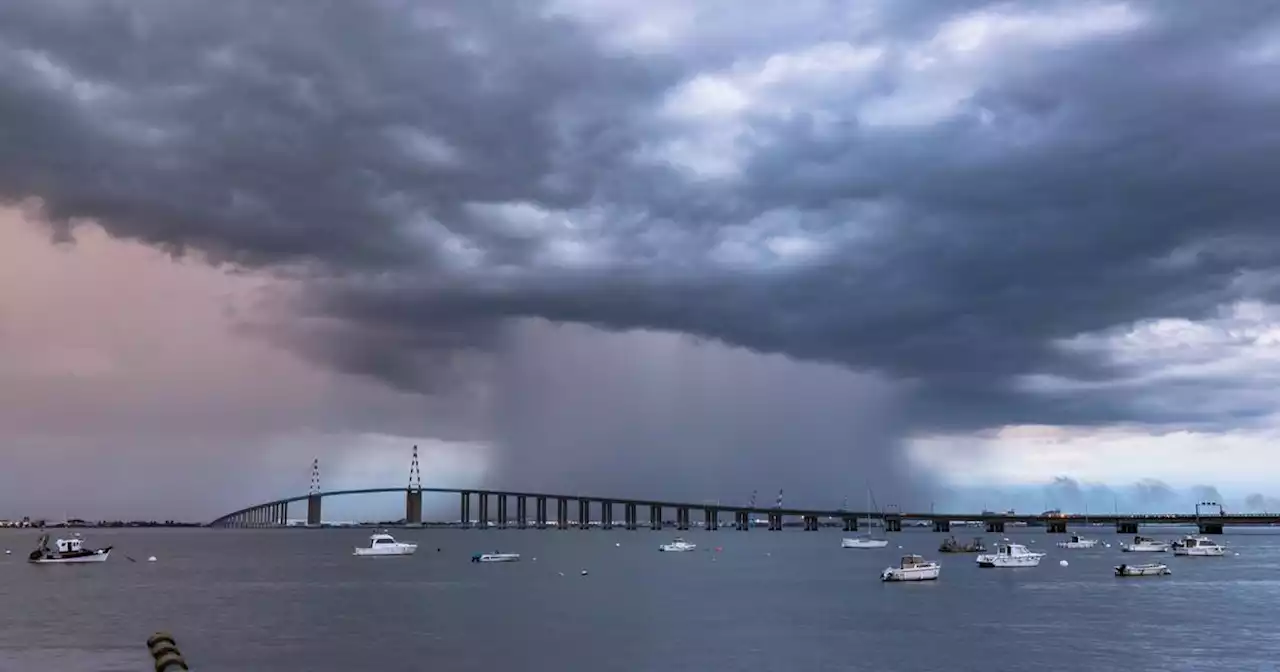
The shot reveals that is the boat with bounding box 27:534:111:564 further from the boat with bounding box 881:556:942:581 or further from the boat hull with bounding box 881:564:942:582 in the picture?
the boat with bounding box 881:556:942:581

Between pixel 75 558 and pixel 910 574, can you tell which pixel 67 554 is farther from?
pixel 910 574

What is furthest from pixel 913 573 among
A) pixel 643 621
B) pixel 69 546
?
pixel 69 546

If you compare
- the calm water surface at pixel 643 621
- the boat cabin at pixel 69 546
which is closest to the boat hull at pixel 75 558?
the boat cabin at pixel 69 546

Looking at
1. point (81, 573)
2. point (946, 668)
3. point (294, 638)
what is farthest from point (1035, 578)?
point (81, 573)

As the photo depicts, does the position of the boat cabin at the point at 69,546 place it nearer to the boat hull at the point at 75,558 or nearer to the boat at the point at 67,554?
the boat at the point at 67,554

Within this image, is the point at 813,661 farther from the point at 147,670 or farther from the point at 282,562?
the point at 282,562

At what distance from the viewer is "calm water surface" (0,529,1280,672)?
6047 cm

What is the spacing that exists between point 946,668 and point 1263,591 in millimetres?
75813

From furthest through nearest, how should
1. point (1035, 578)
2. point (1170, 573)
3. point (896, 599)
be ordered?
point (1170, 573) → point (1035, 578) → point (896, 599)

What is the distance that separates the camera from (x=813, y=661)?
60.3 metres

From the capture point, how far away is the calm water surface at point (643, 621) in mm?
60469

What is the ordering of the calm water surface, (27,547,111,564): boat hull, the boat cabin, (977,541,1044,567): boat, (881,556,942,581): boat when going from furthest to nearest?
(27,547,111,564): boat hull → the boat cabin → (977,541,1044,567): boat → (881,556,942,581): boat → the calm water surface

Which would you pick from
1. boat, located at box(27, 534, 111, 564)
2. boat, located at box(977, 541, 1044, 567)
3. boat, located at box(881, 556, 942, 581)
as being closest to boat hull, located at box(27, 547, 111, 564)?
boat, located at box(27, 534, 111, 564)

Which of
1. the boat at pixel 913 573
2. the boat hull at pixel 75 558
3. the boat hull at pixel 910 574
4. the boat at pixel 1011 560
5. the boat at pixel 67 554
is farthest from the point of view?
the boat hull at pixel 75 558
